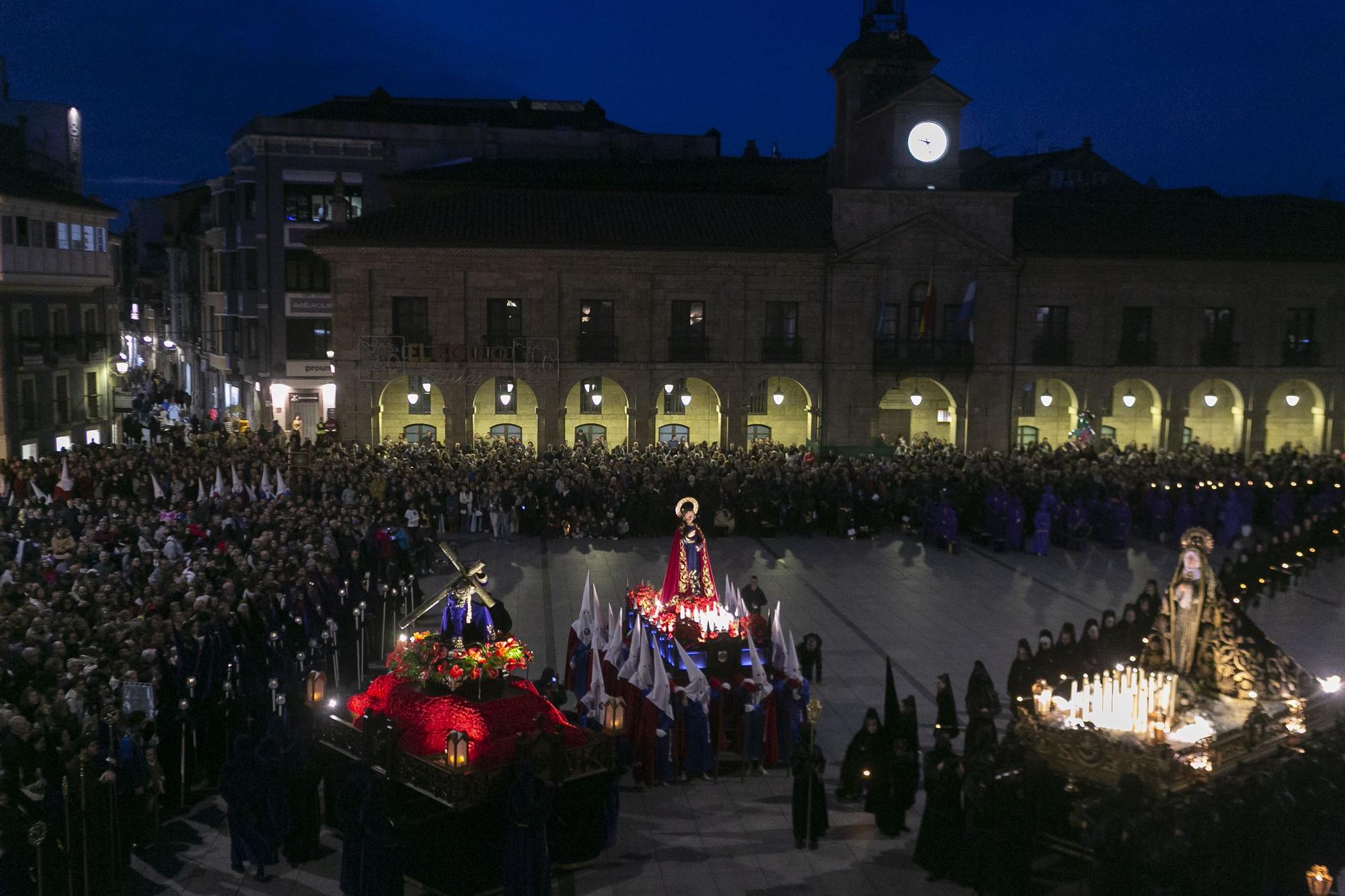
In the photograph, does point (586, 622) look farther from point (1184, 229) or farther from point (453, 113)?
point (453, 113)

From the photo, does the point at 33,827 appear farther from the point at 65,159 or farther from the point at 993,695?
the point at 65,159

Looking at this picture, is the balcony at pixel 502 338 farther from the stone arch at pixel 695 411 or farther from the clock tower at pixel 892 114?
the clock tower at pixel 892 114

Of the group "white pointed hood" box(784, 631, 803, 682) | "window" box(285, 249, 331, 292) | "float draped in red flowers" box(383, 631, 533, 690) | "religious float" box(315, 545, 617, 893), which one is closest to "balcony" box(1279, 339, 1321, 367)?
"white pointed hood" box(784, 631, 803, 682)

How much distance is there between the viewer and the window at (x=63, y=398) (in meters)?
38.9

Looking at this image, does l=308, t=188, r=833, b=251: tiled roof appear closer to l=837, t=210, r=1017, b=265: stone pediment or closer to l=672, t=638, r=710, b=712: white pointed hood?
l=837, t=210, r=1017, b=265: stone pediment

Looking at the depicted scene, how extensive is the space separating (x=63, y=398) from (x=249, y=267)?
8.34m

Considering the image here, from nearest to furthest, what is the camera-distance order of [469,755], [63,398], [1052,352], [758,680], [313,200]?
[469,755]
[758,680]
[63,398]
[1052,352]
[313,200]

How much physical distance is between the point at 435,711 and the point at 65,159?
4427cm

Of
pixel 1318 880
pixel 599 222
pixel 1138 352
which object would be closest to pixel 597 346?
pixel 599 222

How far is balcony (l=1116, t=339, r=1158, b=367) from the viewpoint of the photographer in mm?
40156

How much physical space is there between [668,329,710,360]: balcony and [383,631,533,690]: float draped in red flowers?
26096mm

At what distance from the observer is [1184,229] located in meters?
40.9

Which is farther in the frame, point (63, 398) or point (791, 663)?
point (63, 398)

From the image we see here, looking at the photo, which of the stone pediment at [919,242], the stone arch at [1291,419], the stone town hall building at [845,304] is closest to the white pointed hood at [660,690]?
the stone town hall building at [845,304]
